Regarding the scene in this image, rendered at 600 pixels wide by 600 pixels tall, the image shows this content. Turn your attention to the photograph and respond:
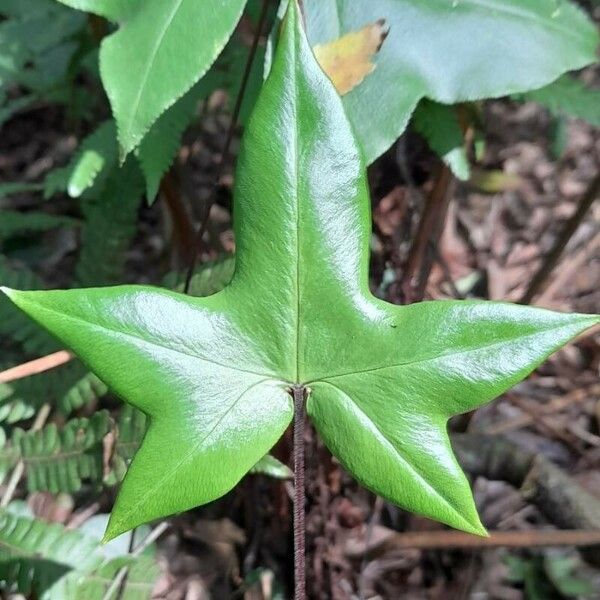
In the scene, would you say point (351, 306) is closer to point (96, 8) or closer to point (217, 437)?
point (217, 437)

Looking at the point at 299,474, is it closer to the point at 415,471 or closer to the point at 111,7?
the point at 415,471

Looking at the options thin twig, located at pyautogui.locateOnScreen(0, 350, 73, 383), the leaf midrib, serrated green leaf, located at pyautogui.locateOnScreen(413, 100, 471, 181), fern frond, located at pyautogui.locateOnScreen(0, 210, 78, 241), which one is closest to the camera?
the leaf midrib

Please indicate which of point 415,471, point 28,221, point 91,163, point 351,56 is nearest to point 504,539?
point 415,471

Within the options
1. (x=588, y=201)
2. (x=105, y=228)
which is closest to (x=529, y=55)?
(x=588, y=201)

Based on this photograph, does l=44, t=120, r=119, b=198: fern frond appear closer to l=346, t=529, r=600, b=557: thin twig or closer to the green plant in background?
the green plant in background

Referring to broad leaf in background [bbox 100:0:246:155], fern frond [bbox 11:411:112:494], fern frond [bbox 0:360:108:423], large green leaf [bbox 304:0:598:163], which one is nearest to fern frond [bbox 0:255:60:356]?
fern frond [bbox 0:360:108:423]

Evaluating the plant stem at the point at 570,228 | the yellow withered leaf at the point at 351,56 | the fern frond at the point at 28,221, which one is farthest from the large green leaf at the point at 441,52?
the fern frond at the point at 28,221

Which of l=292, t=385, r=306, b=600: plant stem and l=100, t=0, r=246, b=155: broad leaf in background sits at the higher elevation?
l=100, t=0, r=246, b=155: broad leaf in background
